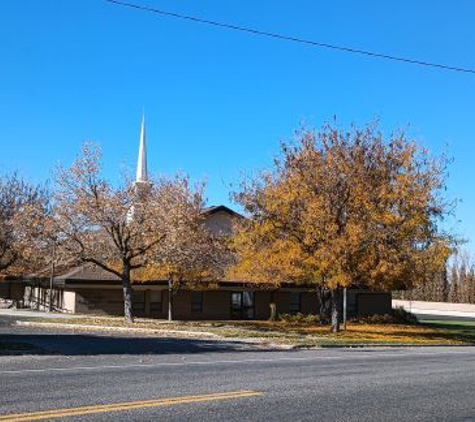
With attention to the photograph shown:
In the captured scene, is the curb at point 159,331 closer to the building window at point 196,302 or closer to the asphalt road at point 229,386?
the asphalt road at point 229,386

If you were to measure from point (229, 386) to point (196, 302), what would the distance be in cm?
3259

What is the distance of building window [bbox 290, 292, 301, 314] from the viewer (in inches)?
1834

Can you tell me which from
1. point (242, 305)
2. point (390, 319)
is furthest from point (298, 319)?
point (390, 319)

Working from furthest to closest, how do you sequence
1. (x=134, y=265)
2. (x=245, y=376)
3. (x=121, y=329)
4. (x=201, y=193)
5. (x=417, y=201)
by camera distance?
(x=201, y=193)
(x=134, y=265)
(x=417, y=201)
(x=121, y=329)
(x=245, y=376)

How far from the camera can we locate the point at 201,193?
38.5 m

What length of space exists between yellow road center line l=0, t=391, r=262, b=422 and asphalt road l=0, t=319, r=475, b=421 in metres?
0.01

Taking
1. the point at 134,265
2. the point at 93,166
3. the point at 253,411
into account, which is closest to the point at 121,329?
the point at 134,265

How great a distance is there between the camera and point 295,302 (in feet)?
154

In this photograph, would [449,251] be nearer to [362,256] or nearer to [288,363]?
[362,256]

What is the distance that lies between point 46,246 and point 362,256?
46.1 ft

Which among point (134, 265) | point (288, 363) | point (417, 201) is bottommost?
point (288, 363)

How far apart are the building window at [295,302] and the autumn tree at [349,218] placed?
14618mm

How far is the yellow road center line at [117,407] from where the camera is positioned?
26.2 feet

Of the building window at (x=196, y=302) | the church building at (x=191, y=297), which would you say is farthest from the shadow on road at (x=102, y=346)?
the building window at (x=196, y=302)
